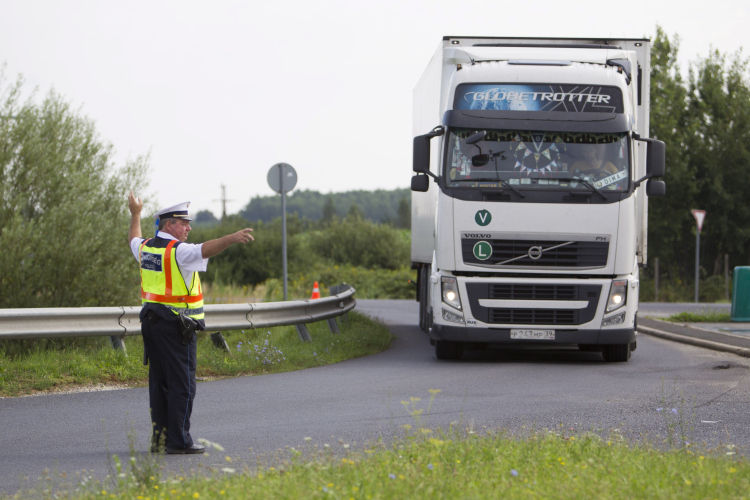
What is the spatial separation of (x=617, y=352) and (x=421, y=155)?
3691mm

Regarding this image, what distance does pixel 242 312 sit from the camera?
11.3 m

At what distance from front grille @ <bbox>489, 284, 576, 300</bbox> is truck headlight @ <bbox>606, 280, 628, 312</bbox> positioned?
449mm

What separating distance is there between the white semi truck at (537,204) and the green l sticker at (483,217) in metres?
0.01

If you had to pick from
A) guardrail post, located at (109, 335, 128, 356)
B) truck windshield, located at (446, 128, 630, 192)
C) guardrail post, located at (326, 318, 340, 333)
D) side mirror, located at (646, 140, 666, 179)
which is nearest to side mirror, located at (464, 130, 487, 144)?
truck windshield, located at (446, 128, 630, 192)

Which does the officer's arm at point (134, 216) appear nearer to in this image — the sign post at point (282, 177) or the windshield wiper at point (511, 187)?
the windshield wiper at point (511, 187)

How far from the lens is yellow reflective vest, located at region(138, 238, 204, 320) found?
5.86m

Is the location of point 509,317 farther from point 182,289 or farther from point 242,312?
point 182,289

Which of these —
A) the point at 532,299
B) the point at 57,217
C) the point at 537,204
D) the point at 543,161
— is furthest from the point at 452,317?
the point at 57,217

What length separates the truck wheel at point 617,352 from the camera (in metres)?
11.4

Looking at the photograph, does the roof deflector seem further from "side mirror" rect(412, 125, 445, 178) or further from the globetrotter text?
"side mirror" rect(412, 125, 445, 178)

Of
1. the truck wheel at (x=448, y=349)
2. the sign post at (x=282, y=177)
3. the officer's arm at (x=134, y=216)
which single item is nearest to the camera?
the officer's arm at (x=134, y=216)

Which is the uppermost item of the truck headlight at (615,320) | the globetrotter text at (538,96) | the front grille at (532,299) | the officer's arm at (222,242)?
the globetrotter text at (538,96)

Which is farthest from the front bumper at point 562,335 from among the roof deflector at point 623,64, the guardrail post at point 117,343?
the guardrail post at point 117,343

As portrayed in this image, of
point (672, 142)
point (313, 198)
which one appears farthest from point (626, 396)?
point (313, 198)
